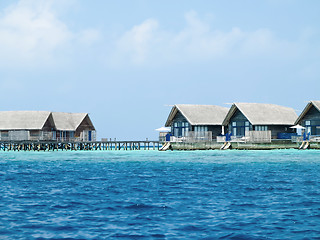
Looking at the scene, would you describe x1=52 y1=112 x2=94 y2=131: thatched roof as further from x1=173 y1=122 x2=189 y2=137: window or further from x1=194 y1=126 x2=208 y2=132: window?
x1=194 y1=126 x2=208 y2=132: window

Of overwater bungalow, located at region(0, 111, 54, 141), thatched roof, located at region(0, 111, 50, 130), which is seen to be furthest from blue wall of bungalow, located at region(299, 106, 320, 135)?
thatched roof, located at region(0, 111, 50, 130)

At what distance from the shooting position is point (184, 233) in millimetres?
11992

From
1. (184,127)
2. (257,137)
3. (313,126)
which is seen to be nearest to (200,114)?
(184,127)

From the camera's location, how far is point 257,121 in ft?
195

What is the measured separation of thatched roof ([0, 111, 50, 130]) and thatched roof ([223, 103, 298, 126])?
90.7ft

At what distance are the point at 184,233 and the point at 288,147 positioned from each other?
50.3 m

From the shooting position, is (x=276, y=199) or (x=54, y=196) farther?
(x=54, y=196)

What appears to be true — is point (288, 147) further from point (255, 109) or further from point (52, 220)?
point (52, 220)

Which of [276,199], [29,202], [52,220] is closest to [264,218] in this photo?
[276,199]

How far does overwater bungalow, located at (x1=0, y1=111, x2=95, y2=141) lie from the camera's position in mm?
72375

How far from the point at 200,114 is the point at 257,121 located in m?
8.21

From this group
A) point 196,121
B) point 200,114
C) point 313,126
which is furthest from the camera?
point 200,114

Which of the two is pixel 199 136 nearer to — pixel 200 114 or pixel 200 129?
pixel 200 129

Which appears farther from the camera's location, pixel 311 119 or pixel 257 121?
pixel 257 121
